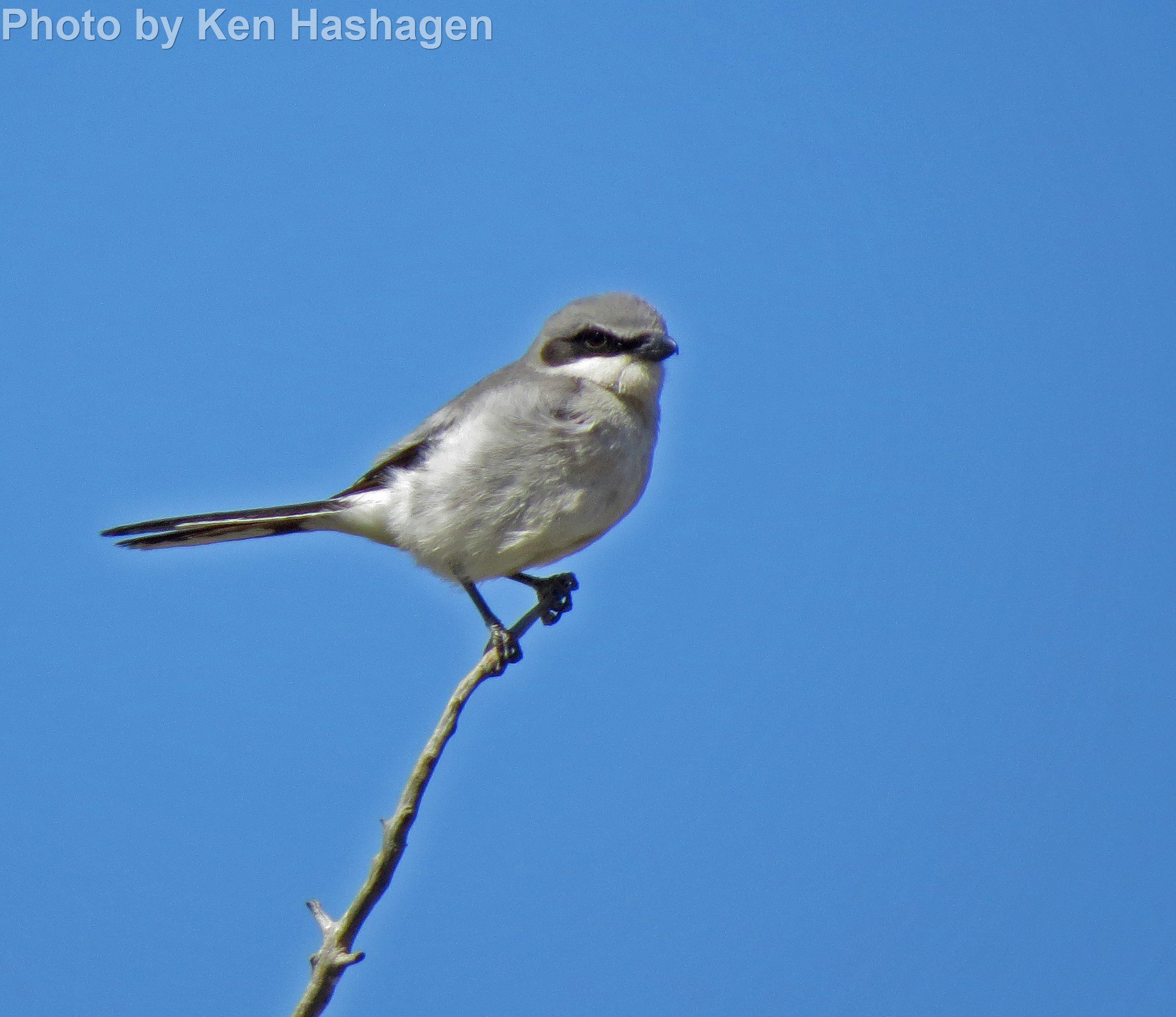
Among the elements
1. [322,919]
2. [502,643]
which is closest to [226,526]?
[502,643]

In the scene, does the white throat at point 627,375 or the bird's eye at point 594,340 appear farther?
the bird's eye at point 594,340

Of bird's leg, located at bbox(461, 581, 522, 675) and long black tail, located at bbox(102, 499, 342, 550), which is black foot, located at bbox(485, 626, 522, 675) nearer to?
bird's leg, located at bbox(461, 581, 522, 675)

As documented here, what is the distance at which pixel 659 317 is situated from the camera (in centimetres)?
516

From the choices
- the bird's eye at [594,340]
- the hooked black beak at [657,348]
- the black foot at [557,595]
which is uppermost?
the bird's eye at [594,340]

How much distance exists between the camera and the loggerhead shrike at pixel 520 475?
15.9 ft

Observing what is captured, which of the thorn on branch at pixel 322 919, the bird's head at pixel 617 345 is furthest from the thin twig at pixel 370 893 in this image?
the bird's head at pixel 617 345

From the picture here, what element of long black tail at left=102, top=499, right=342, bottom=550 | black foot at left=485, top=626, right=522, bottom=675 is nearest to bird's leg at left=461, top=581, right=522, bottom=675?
black foot at left=485, top=626, right=522, bottom=675

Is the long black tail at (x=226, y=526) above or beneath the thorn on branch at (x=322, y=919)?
above

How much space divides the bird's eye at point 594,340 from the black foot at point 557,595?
3.04ft

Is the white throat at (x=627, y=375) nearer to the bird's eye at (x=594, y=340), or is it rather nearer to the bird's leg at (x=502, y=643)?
the bird's eye at (x=594, y=340)

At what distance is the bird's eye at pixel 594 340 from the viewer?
16.9ft

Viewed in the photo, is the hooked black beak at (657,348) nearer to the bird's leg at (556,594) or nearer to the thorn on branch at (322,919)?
the bird's leg at (556,594)

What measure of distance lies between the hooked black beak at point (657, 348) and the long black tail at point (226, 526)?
4.67 ft

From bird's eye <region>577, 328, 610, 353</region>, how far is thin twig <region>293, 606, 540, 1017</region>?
2007mm
